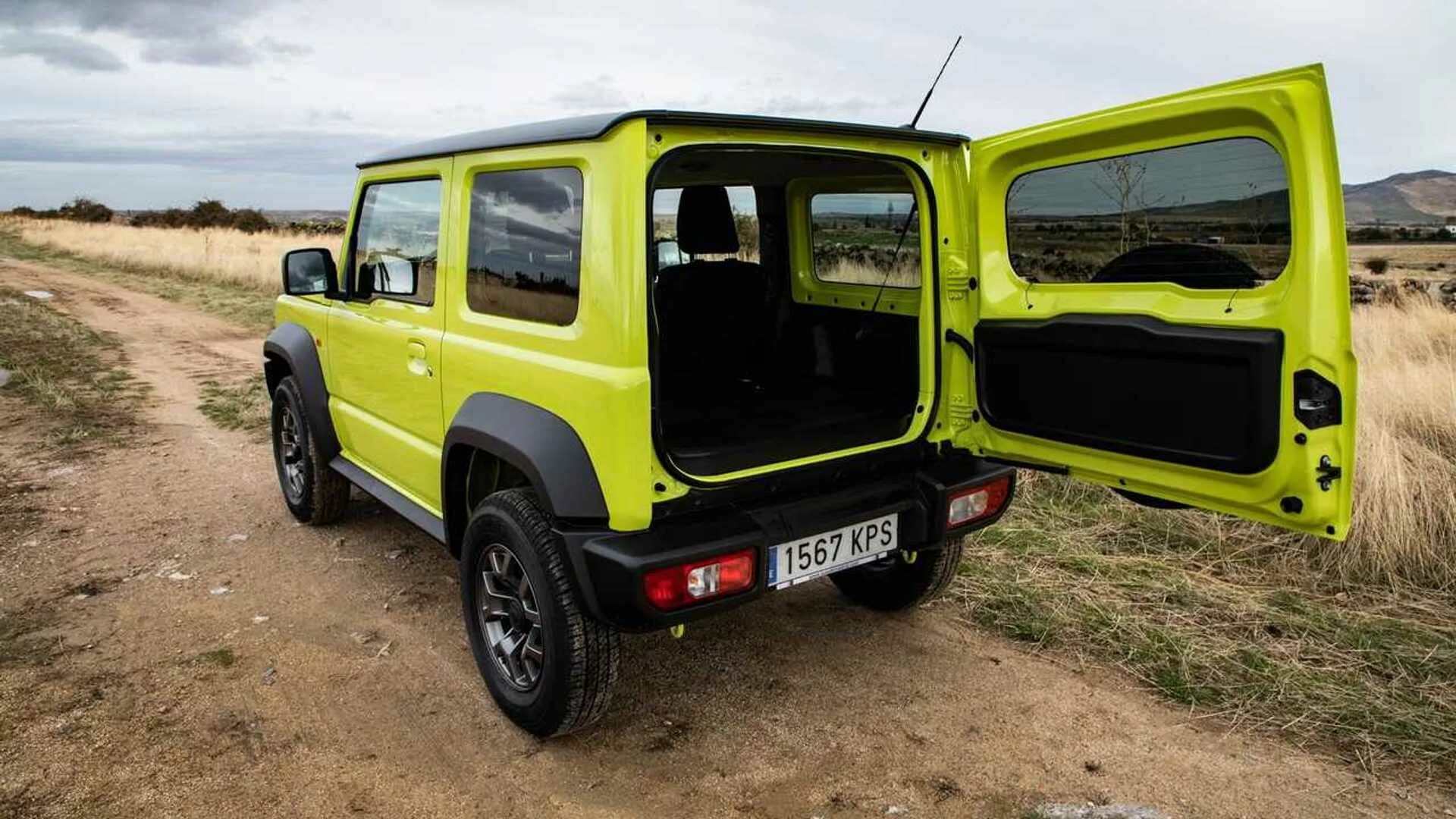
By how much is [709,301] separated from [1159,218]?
6.80ft

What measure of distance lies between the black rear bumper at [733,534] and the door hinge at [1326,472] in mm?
1053

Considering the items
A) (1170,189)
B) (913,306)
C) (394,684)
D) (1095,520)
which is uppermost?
(1170,189)

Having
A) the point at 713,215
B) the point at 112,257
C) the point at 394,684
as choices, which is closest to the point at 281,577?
the point at 394,684

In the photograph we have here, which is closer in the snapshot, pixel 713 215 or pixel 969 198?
pixel 969 198

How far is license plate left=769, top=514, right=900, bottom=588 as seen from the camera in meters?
2.79

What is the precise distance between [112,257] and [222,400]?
19.7 m

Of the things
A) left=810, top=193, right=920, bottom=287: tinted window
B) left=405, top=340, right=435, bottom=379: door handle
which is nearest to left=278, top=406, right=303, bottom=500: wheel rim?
left=405, top=340, right=435, bottom=379: door handle

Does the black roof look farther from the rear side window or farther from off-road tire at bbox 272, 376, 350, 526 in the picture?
off-road tire at bbox 272, 376, 350, 526

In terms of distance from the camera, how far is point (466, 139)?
326cm

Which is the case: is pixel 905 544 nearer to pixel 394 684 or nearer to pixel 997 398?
pixel 997 398

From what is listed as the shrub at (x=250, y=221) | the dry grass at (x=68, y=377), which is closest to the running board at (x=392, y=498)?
the dry grass at (x=68, y=377)

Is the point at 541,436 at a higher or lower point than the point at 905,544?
higher

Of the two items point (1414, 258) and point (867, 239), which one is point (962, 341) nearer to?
point (867, 239)

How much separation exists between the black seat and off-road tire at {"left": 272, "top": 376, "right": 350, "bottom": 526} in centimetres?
175
